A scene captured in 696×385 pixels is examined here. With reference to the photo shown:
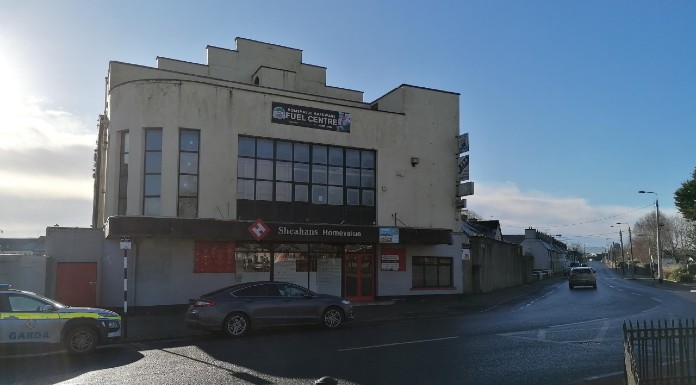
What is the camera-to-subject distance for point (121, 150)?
21.5 meters

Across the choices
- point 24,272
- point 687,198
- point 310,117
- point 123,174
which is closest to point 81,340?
point 24,272

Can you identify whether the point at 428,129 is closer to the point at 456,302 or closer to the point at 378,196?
the point at 378,196

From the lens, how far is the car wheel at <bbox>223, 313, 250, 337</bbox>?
1456 centimetres

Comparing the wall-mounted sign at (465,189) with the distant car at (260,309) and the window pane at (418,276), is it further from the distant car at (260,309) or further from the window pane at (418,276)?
the distant car at (260,309)

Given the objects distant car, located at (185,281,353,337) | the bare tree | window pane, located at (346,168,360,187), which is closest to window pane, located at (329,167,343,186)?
window pane, located at (346,168,360,187)

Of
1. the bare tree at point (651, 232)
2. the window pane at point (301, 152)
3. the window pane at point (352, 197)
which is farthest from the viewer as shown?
the bare tree at point (651, 232)

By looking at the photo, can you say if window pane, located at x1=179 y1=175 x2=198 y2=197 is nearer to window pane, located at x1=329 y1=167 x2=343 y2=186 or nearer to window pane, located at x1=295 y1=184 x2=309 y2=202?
window pane, located at x1=295 y1=184 x2=309 y2=202

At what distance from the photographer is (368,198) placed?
2566 centimetres

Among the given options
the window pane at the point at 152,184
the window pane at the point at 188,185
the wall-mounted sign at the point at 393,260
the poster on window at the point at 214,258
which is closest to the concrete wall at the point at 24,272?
the window pane at the point at 152,184

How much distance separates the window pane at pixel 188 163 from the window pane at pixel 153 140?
978 millimetres

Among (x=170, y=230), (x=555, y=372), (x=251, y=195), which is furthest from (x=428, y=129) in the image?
(x=555, y=372)

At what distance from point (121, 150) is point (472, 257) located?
19.8 metres

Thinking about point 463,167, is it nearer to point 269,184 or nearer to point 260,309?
point 269,184

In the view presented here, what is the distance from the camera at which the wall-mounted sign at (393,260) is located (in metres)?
25.7
